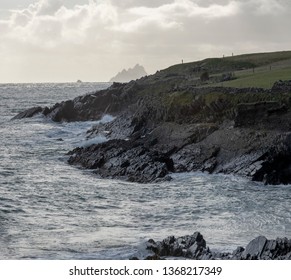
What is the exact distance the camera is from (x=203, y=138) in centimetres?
4050

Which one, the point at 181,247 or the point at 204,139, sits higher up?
the point at 204,139

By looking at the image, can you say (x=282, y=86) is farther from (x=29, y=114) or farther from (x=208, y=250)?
(x=29, y=114)

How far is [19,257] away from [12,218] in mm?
6320

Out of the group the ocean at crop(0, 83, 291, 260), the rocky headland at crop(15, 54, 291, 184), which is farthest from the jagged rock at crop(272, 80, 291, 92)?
the ocean at crop(0, 83, 291, 260)

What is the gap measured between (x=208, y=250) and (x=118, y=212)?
28.0 ft

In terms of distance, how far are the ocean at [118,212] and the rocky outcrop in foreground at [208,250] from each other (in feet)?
2.50

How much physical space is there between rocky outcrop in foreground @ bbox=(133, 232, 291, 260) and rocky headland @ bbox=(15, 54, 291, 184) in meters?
13.5

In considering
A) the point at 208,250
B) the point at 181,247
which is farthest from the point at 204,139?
the point at 208,250

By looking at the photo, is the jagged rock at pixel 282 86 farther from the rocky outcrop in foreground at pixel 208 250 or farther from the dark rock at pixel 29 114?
the dark rock at pixel 29 114

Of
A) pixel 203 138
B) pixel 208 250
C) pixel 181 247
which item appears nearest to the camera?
pixel 208 250

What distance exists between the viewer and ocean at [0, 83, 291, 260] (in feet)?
74.1

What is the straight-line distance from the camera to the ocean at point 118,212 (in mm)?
22578

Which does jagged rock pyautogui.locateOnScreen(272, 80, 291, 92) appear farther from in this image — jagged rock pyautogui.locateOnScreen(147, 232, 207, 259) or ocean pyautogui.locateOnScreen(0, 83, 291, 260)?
jagged rock pyautogui.locateOnScreen(147, 232, 207, 259)

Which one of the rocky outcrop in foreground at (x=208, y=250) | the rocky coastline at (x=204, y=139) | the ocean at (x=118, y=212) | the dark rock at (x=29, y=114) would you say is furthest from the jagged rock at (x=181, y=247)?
the dark rock at (x=29, y=114)
